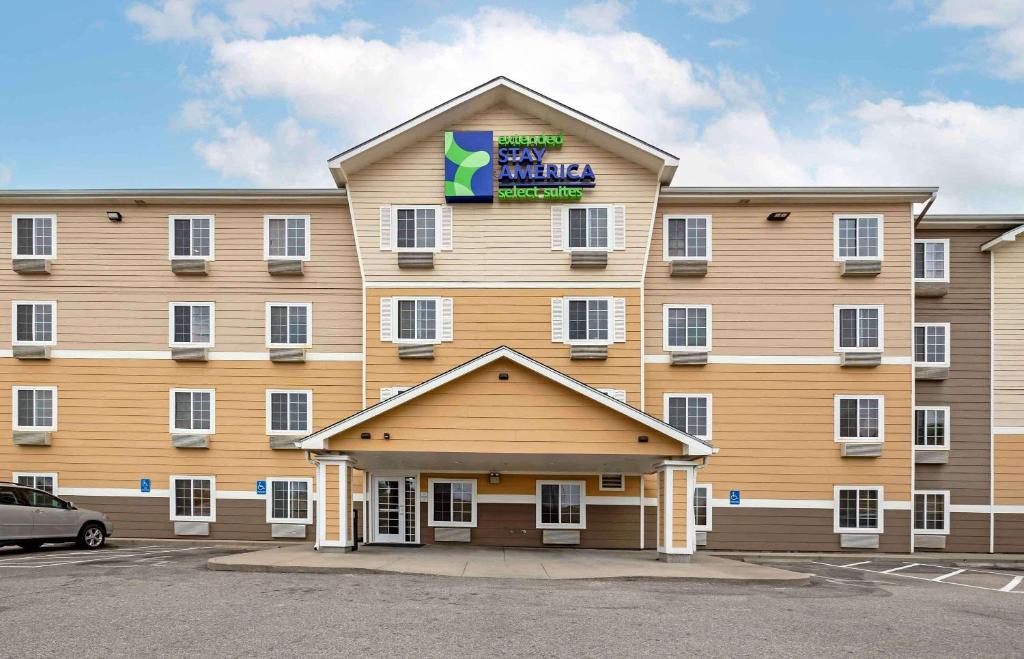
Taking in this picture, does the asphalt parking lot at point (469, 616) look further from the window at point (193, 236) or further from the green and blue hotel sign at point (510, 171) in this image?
the green and blue hotel sign at point (510, 171)

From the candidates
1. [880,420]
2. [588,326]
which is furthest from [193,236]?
[880,420]

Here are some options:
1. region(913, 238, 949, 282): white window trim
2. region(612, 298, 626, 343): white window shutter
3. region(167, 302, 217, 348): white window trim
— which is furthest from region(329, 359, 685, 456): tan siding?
region(913, 238, 949, 282): white window trim

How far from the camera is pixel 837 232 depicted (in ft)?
75.5

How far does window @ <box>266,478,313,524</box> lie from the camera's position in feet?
74.6

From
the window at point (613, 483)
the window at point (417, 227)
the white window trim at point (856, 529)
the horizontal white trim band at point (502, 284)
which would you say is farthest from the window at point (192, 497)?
the white window trim at point (856, 529)

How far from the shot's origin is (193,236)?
23.5 metres

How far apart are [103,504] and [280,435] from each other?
564 cm

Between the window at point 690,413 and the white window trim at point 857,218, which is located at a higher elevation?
the white window trim at point 857,218

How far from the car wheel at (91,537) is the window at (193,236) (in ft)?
26.7

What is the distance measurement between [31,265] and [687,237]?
19730 mm

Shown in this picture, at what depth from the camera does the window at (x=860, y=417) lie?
888 inches

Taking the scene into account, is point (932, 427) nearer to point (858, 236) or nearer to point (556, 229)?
point (858, 236)

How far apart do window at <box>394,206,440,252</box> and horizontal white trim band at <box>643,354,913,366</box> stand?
7268mm

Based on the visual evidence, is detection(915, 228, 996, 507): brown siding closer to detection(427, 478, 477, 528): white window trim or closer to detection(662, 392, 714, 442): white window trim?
detection(662, 392, 714, 442): white window trim
